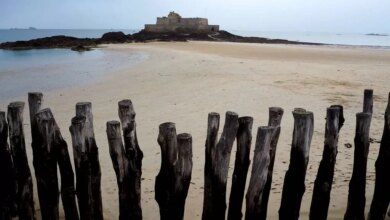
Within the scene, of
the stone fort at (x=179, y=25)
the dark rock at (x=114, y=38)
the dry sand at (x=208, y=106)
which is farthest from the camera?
the stone fort at (x=179, y=25)

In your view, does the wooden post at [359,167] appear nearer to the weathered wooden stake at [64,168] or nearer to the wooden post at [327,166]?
the wooden post at [327,166]

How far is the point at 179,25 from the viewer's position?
6888 cm

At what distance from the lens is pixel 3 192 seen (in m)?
3.13

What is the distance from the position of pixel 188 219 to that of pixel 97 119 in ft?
13.5

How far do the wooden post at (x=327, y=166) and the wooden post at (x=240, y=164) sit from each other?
1.96 ft

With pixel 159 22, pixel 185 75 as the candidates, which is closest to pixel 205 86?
pixel 185 75

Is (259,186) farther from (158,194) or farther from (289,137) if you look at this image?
(289,137)

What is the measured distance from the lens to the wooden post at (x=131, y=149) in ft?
9.57

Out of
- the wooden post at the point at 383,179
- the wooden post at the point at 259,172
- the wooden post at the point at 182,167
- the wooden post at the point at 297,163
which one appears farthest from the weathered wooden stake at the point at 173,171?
the wooden post at the point at 383,179

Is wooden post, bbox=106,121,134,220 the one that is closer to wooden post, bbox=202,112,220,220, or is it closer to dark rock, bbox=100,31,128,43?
wooden post, bbox=202,112,220,220

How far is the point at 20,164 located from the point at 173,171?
4.44 feet

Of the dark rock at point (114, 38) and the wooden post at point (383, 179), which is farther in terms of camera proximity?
the dark rock at point (114, 38)

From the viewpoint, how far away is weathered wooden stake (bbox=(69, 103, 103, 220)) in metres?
2.87

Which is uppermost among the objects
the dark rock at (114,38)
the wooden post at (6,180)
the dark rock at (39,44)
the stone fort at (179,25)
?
the stone fort at (179,25)
